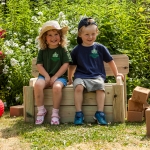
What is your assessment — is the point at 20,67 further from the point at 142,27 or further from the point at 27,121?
the point at 142,27

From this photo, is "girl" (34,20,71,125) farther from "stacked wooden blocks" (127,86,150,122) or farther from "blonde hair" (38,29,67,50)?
"stacked wooden blocks" (127,86,150,122)

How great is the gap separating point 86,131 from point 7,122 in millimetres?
1270

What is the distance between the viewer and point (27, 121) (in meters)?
4.79

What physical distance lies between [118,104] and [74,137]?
3.03 feet

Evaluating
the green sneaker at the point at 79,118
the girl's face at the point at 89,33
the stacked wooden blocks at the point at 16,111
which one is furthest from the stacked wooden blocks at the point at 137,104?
the stacked wooden blocks at the point at 16,111

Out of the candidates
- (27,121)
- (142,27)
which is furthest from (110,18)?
(27,121)

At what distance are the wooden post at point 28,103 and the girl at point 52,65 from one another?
109 millimetres

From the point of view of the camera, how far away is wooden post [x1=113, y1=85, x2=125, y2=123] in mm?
4570

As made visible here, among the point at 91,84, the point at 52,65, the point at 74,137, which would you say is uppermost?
the point at 52,65

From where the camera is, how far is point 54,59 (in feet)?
15.9

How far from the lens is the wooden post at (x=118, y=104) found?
457 cm

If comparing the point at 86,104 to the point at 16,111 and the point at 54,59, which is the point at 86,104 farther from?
the point at 16,111

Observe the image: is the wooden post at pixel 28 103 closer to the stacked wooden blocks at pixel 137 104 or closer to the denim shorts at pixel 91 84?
the denim shorts at pixel 91 84

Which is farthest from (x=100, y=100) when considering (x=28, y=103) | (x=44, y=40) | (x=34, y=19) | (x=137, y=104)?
(x=34, y=19)
